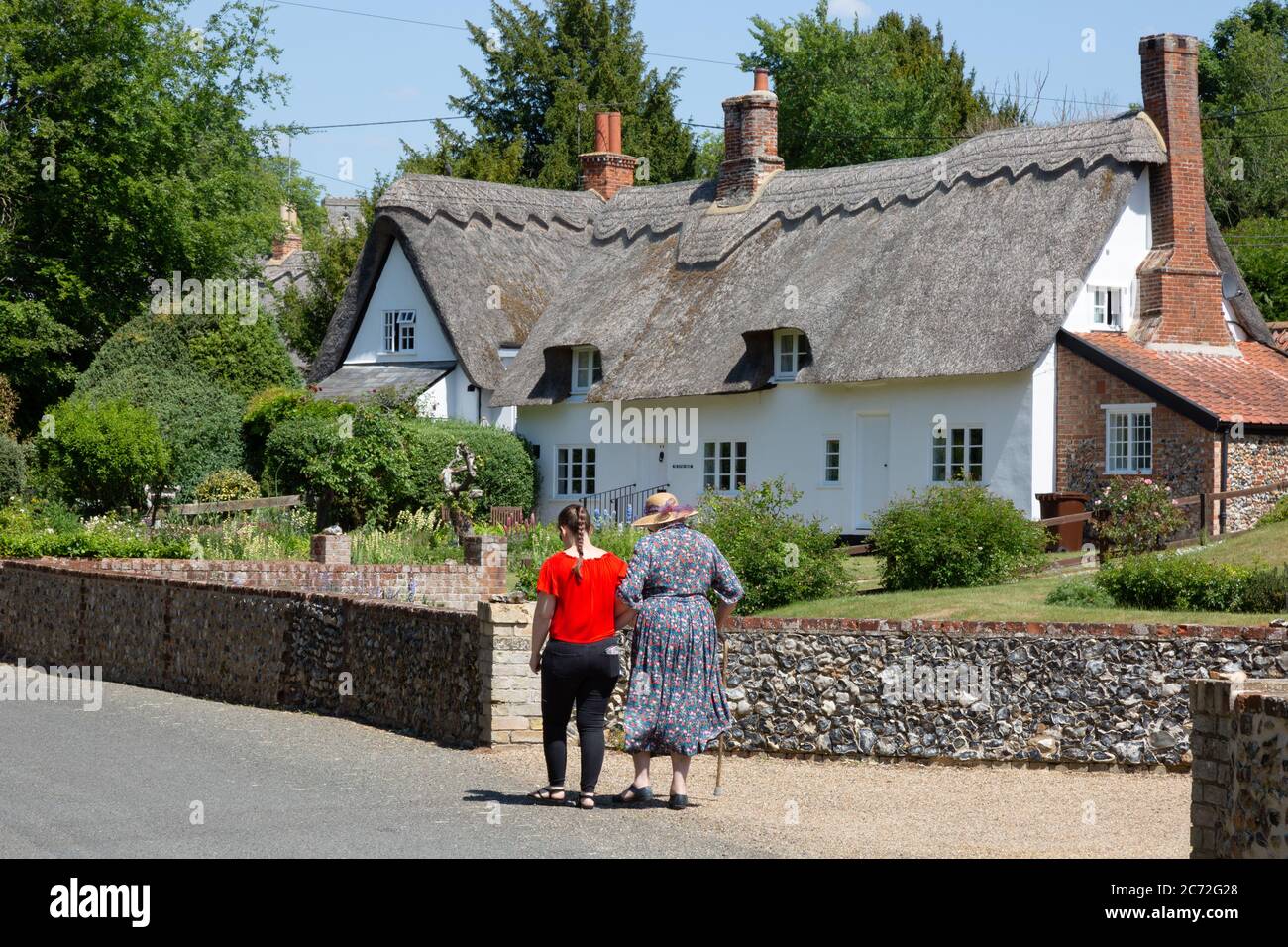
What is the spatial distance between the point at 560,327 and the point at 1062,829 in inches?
1062

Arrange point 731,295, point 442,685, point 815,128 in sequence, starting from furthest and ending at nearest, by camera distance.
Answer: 1. point 815,128
2. point 731,295
3. point 442,685

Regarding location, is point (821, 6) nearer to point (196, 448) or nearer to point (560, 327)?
point (560, 327)

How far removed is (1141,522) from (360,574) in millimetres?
10801

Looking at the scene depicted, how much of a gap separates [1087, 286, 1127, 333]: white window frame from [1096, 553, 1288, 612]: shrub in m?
10.2

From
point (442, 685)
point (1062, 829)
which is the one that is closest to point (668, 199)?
point (442, 685)

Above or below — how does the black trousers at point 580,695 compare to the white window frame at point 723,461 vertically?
below

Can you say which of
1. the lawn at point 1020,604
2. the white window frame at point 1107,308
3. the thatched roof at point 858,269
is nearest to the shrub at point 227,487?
the thatched roof at point 858,269

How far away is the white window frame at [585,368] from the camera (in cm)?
3612

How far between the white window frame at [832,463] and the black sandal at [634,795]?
66.7 ft

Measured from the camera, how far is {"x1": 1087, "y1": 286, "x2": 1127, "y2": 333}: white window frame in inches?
1134

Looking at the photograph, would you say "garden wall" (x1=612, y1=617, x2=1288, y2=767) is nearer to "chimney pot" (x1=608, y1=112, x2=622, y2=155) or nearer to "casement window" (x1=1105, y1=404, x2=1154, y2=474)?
"casement window" (x1=1105, y1=404, x2=1154, y2=474)

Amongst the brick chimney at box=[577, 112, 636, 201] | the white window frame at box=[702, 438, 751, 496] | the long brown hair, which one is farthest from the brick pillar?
the brick chimney at box=[577, 112, 636, 201]

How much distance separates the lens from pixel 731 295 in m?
34.5

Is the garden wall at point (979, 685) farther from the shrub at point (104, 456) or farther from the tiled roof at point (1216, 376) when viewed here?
the shrub at point (104, 456)
